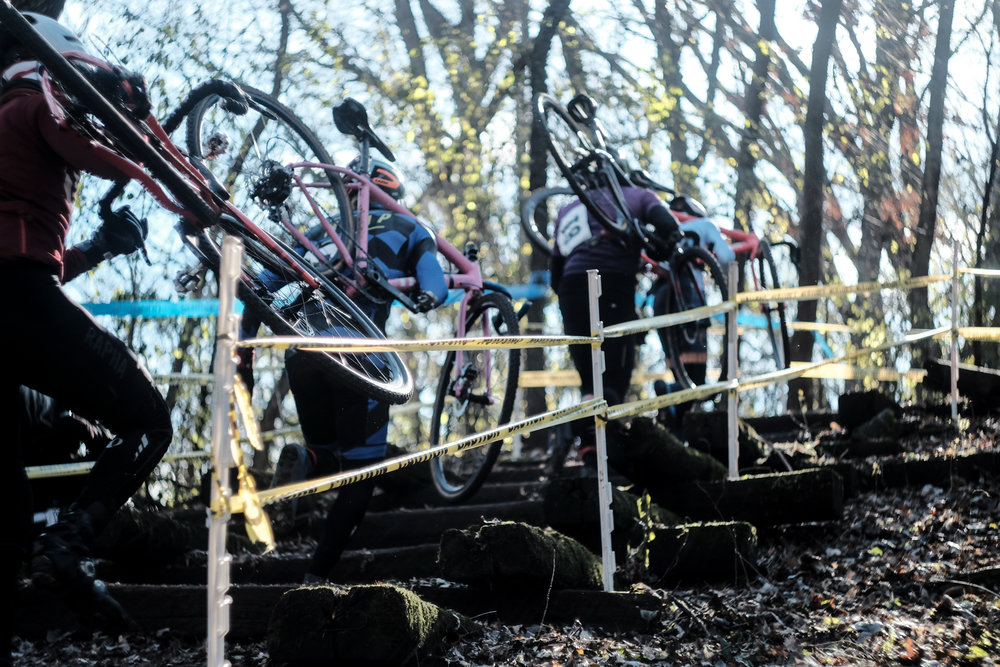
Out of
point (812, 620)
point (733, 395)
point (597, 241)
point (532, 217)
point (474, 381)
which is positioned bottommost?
point (812, 620)

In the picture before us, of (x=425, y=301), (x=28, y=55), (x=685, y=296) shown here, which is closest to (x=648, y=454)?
(x=425, y=301)

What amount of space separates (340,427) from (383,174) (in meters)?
1.55

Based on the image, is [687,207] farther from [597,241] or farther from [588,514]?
[588,514]

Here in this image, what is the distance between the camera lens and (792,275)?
1797 cm

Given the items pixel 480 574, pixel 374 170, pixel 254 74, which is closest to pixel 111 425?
pixel 480 574

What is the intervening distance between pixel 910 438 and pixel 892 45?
27.6 feet

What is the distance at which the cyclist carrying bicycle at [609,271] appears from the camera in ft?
22.1

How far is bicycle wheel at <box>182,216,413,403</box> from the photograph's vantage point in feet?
15.6

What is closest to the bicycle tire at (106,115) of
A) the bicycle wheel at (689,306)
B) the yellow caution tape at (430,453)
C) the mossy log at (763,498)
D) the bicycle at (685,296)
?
the yellow caution tape at (430,453)

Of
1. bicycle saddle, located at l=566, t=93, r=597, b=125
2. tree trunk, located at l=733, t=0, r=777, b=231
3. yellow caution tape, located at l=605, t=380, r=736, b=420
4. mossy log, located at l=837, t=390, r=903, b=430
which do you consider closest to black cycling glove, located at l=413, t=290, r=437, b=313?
yellow caution tape, located at l=605, t=380, r=736, b=420

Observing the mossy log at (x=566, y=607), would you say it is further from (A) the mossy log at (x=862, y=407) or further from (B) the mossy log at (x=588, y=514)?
(A) the mossy log at (x=862, y=407)

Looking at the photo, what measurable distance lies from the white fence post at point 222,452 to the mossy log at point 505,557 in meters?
1.50

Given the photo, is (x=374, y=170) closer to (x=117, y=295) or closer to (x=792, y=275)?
(x=117, y=295)

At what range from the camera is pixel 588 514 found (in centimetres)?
509
